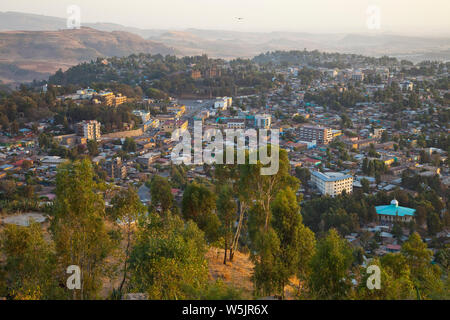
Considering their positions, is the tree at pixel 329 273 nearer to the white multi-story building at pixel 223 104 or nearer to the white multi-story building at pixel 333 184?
the white multi-story building at pixel 333 184

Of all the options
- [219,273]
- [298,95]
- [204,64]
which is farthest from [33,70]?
[219,273]

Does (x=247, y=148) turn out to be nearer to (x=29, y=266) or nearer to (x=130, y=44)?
(x=29, y=266)

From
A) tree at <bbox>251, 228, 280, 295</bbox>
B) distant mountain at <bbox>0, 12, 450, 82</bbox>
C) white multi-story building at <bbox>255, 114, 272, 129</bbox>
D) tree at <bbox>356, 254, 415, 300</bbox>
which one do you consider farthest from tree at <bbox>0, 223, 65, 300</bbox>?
distant mountain at <bbox>0, 12, 450, 82</bbox>

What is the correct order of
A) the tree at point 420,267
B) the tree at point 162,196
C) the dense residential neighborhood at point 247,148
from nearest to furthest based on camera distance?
the tree at point 420,267
the dense residential neighborhood at point 247,148
the tree at point 162,196

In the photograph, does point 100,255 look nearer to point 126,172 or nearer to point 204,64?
point 126,172

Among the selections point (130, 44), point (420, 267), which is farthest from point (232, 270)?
point (130, 44)

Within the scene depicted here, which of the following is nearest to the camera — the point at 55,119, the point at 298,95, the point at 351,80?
the point at 55,119

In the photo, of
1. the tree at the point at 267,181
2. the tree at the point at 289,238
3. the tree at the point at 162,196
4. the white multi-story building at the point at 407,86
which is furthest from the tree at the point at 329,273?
the white multi-story building at the point at 407,86

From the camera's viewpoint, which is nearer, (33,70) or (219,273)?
(219,273)
